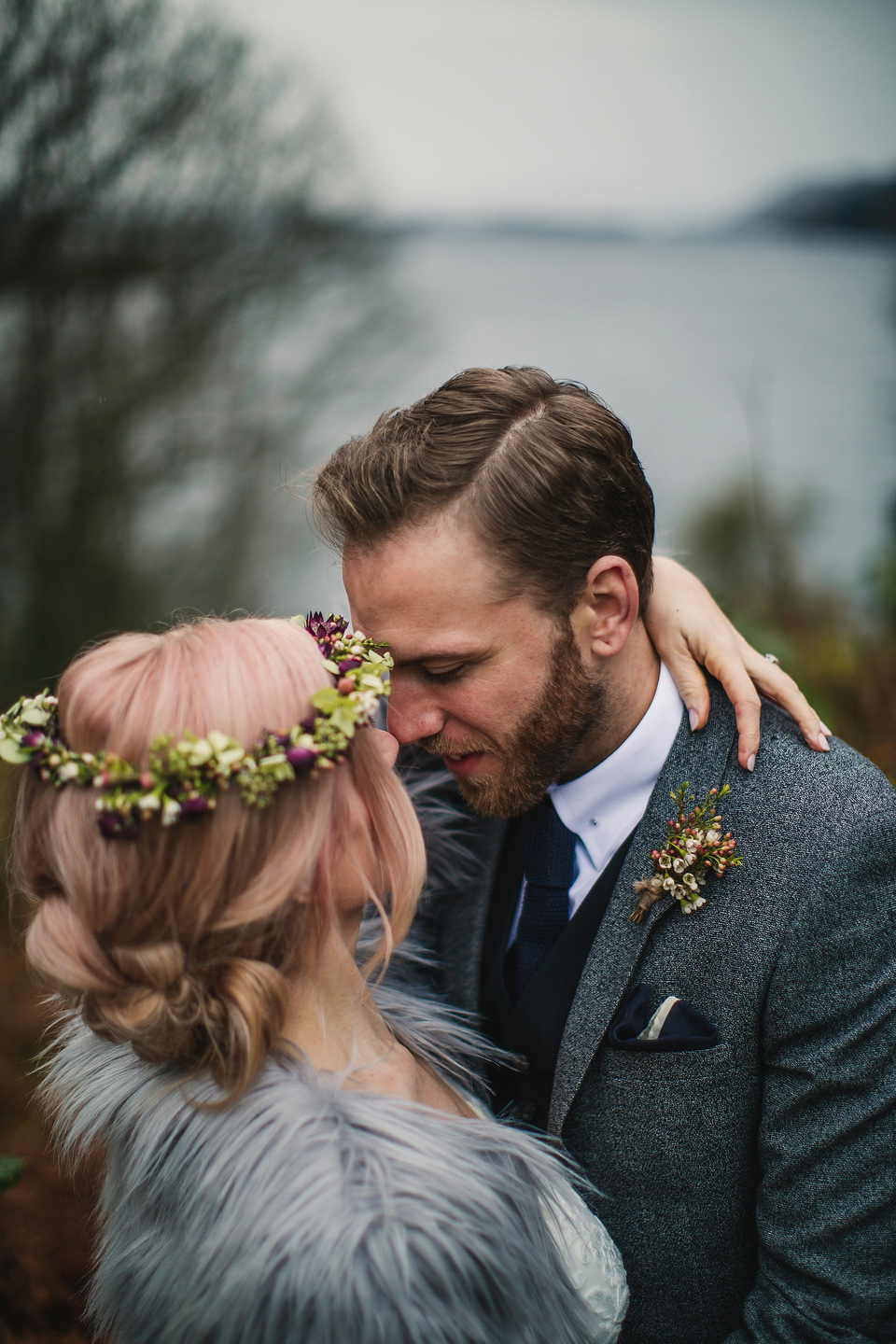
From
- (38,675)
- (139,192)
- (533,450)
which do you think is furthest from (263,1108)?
(139,192)

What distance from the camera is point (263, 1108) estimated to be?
4.45ft

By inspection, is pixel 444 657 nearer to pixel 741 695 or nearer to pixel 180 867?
pixel 741 695

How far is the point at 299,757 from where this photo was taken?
1324mm

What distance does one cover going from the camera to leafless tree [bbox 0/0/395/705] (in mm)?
Result: 3893

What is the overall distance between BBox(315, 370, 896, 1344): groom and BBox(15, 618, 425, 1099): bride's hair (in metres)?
0.61

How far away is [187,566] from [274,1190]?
403cm

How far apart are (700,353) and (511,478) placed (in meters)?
3.92

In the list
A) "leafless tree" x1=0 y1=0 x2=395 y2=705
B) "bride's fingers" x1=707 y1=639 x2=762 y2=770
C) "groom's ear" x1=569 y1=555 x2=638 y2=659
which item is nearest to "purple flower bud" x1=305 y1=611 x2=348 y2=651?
"groom's ear" x1=569 y1=555 x2=638 y2=659

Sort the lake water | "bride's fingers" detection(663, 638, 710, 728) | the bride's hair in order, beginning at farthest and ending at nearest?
1. the lake water
2. "bride's fingers" detection(663, 638, 710, 728)
3. the bride's hair

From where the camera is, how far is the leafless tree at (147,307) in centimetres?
389

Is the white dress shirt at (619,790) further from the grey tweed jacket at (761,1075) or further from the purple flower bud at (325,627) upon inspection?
the purple flower bud at (325,627)

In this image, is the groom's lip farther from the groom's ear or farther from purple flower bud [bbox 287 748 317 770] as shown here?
purple flower bud [bbox 287 748 317 770]

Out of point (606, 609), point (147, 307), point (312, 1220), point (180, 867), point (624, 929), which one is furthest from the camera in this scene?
point (147, 307)

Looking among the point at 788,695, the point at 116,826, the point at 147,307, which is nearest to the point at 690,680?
the point at 788,695
